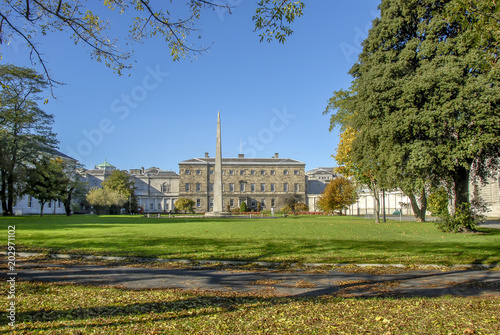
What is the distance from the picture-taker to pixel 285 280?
669 centimetres

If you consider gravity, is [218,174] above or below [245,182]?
below

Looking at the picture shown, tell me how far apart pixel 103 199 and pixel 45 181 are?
16462 mm

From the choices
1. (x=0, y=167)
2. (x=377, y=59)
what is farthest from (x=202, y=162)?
(x=377, y=59)

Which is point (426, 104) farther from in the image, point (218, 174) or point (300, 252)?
point (218, 174)

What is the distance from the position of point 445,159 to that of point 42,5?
52.8 feet

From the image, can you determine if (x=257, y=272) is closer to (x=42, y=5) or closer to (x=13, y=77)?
(x=42, y=5)

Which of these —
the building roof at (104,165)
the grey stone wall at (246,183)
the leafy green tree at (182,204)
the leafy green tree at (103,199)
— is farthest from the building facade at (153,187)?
the leafy green tree at (103,199)

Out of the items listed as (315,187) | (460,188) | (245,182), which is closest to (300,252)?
(460,188)

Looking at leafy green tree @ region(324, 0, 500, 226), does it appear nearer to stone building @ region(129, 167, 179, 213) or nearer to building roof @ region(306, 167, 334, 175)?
stone building @ region(129, 167, 179, 213)

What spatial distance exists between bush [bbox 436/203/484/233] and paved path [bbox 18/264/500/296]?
11.8 m

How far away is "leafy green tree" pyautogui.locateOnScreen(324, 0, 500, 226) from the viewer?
15727mm

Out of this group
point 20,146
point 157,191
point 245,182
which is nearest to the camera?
point 20,146

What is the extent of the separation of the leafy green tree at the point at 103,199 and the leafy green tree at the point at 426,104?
4768 centimetres

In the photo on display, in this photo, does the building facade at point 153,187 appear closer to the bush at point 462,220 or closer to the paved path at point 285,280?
the bush at point 462,220
